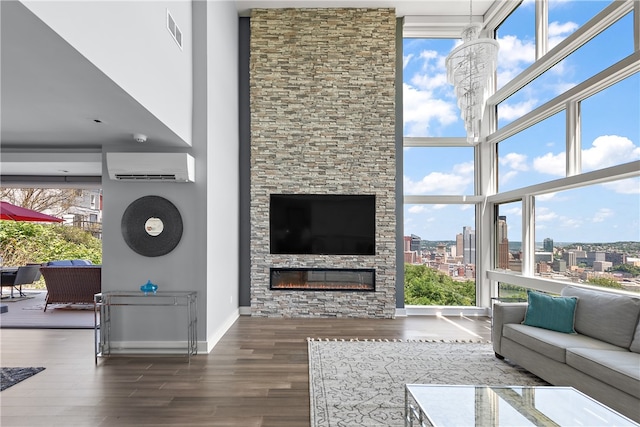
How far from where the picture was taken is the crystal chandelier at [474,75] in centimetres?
Result: 384

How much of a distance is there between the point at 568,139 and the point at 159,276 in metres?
5.14

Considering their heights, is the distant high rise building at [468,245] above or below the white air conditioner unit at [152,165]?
below

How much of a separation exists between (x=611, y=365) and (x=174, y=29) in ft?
15.6

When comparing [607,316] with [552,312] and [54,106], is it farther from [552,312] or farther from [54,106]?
[54,106]

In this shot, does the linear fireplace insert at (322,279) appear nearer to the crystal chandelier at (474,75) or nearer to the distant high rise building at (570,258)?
the distant high rise building at (570,258)

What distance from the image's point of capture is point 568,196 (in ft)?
15.7

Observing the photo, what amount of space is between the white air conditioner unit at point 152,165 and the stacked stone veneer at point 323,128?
7.21ft

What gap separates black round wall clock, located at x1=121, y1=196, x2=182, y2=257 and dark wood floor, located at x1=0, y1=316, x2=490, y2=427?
1.23 meters

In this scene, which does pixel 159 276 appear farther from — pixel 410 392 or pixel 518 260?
pixel 518 260

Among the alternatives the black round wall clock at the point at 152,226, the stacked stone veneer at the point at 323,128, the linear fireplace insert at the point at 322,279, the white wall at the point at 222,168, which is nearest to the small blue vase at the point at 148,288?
the black round wall clock at the point at 152,226

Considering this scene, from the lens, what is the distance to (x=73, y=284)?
654cm

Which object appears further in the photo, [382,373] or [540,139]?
[540,139]

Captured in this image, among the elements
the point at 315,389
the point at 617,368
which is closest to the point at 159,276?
the point at 315,389

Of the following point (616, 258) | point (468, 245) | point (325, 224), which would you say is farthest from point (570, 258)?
point (325, 224)
